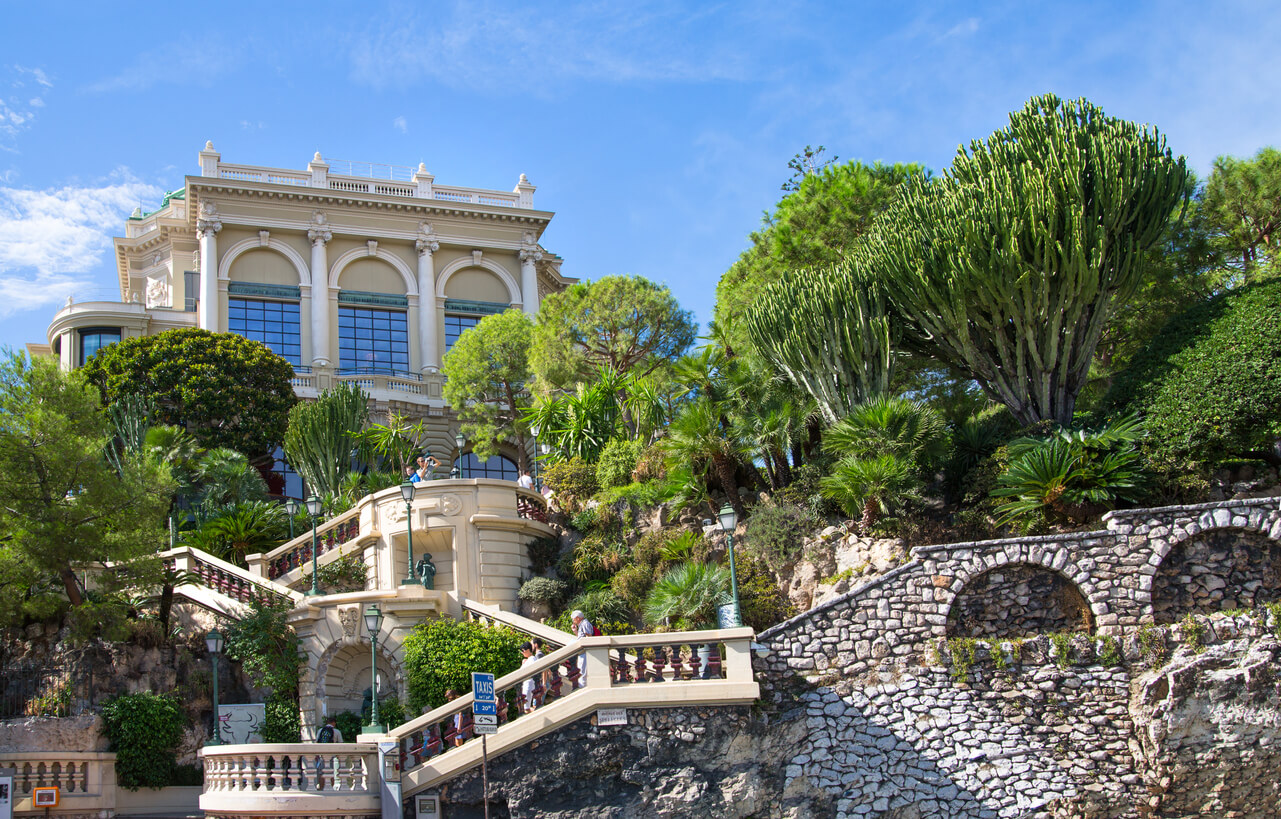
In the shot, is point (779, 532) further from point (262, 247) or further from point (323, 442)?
point (262, 247)

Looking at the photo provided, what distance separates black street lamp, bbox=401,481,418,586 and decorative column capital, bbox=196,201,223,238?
23506mm

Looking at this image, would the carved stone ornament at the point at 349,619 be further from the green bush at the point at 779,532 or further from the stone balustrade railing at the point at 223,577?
the green bush at the point at 779,532

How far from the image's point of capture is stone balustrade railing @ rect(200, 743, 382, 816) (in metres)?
17.1

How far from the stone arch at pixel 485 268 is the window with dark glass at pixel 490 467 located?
7.20 meters

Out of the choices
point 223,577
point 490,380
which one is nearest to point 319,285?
point 490,380

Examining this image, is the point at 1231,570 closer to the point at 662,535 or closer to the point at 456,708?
the point at 662,535

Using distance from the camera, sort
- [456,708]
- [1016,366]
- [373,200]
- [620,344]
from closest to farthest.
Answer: [456,708]
[1016,366]
[620,344]
[373,200]

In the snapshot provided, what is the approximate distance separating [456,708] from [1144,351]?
14.7m

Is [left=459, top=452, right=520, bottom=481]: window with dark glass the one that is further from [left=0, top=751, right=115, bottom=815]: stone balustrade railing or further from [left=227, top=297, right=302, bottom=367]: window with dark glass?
[left=0, top=751, right=115, bottom=815]: stone balustrade railing

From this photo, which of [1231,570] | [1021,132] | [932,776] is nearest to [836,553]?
[932,776]

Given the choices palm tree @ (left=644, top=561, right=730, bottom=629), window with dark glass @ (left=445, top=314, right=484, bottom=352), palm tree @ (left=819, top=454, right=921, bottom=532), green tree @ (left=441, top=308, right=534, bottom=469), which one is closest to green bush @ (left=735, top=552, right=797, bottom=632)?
palm tree @ (left=644, top=561, right=730, bottom=629)

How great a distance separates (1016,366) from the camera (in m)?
23.5

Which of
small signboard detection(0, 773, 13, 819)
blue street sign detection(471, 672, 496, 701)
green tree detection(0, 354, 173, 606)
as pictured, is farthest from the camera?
green tree detection(0, 354, 173, 606)

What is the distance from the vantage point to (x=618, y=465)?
27.4 m
